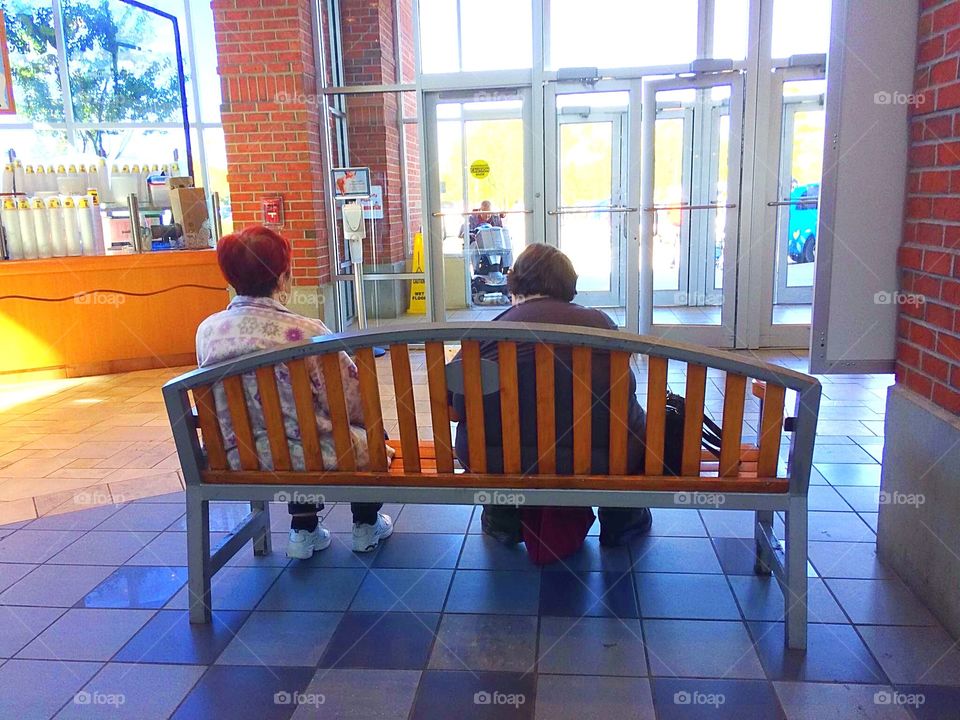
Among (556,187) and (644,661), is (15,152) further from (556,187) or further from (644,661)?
(644,661)

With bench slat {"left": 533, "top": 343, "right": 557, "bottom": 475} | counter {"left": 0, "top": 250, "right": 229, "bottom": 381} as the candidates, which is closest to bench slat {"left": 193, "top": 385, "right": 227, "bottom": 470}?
bench slat {"left": 533, "top": 343, "right": 557, "bottom": 475}

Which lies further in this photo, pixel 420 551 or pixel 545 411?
pixel 420 551

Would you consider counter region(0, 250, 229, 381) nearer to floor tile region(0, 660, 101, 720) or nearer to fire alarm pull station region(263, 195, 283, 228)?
fire alarm pull station region(263, 195, 283, 228)

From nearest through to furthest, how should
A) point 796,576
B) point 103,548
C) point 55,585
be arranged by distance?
point 796,576 → point 55,585 → point 103,548

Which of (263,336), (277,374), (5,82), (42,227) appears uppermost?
(5,82)

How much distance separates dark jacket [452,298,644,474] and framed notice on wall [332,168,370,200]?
180 inches

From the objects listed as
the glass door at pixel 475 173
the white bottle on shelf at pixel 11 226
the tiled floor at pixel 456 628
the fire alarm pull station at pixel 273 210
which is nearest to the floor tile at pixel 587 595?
the tiled floor at pixel 456 628

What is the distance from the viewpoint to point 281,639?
2.24 metres

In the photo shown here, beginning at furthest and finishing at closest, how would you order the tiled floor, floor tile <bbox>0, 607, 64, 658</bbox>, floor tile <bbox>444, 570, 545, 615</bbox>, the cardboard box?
the cardboard box → floor tile <bbox>444, 570, 545, 615</bbox> → floor tile <bbox>0, 607, 64, 658</bbox> → the tiled floor

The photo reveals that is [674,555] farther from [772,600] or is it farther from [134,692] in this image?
[134,692]

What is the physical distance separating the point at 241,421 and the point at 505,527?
106 centimetres

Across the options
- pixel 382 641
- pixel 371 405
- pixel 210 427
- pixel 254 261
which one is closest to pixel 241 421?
pixel 210 427

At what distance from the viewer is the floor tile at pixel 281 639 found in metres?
2.14

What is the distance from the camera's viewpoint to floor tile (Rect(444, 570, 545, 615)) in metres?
2.38
